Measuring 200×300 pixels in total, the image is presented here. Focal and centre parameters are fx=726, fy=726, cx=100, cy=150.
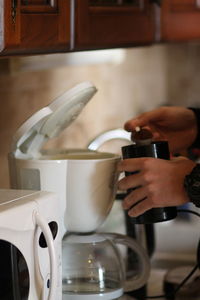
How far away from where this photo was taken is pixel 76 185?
1.30 metres

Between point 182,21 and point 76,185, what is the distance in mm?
852

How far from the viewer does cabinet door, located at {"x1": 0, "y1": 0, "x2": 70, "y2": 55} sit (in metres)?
1.02

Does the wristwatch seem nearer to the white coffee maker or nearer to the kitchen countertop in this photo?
the white coffee maker

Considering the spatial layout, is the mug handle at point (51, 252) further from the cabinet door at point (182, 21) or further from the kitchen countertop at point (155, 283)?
the cabinet door at point (182, 21)

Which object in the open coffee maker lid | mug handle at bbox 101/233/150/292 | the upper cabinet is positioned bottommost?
mug handle at bbox 101/233/150/292

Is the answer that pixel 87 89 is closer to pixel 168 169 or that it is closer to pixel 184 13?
pixel 168 169

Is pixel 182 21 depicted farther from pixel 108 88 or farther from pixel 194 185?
pixel 194 185

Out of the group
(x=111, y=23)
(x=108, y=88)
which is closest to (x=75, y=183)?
(x=111, y=23)

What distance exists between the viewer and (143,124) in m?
1.66

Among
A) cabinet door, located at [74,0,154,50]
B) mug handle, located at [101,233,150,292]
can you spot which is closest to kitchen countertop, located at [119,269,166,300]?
mug handle, located at [101,233,150,292]

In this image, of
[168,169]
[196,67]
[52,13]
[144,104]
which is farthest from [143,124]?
[196,67]

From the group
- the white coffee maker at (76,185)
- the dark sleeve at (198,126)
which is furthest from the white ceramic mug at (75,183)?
the dark sleeve at (198,126)

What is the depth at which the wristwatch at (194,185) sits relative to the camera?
4.37 feet

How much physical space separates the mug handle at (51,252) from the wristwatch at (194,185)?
0.35 m
